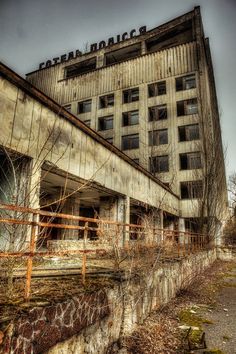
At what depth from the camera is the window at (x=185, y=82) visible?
84.0 feet

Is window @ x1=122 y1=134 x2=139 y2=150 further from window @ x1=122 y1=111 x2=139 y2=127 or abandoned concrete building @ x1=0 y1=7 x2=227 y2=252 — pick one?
window @ x1=122 y1=111 x2=139 y2=127

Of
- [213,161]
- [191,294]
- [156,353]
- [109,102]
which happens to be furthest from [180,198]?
[156,353]

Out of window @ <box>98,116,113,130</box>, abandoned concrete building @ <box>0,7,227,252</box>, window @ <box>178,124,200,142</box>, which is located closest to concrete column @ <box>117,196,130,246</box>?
abandoned concrete building @ <box>0,7,227,252</box>

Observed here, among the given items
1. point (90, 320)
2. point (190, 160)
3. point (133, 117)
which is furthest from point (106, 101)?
point (90, 320)

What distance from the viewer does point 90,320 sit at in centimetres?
330

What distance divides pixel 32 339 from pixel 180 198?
2248 centimetres

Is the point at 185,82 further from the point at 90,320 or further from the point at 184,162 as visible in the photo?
the point at 90,320

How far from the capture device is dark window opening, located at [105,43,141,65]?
1147 inches

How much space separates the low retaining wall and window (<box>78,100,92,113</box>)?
2666 cm

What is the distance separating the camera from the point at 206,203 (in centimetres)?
1886

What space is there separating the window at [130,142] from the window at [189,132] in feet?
15.5

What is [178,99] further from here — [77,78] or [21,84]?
[21,84]

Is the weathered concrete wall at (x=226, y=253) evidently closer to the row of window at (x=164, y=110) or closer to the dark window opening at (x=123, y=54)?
the row of window at (x=164, y=110)

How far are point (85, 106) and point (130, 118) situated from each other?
243 inches
